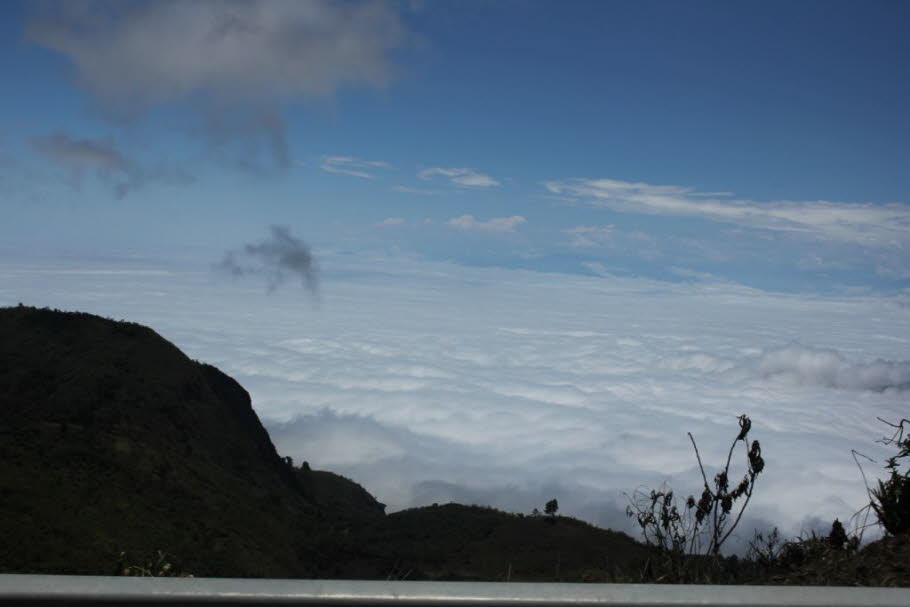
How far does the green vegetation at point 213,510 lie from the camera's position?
5.95 metres

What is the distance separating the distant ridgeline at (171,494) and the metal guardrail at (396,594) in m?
3.19

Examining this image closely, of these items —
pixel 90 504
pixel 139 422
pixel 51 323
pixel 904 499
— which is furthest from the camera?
pixel 51 323

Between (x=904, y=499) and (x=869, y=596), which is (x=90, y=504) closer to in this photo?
(x=904, y=499)

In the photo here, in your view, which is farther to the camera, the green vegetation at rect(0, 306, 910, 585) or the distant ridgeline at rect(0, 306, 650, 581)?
the distant ridgeline at rect(0, 306, 650, 581)

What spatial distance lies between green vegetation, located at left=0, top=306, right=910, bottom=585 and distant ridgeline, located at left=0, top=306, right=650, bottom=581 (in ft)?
0.48

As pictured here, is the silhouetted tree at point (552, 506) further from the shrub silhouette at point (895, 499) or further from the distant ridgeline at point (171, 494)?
the shrub silhouette at point (895, 499)

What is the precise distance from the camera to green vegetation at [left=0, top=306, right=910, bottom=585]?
5949 millimetres

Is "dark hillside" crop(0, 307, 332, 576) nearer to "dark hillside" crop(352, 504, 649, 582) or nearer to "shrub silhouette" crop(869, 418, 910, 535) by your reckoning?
"dark hillside" crop(352, 504, 649, 582)

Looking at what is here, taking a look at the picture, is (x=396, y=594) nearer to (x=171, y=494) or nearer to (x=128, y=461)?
(x=171, y=494)

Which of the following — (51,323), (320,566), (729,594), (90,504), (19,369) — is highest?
(51,323)

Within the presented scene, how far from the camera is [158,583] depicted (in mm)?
2156

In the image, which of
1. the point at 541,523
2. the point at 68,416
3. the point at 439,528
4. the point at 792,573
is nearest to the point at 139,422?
the point at 68,416

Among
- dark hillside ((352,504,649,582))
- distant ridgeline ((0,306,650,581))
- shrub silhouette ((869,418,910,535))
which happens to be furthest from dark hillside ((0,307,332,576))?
shrub silhouette ((869,418,910,535))

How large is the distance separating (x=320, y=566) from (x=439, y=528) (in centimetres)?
1037
